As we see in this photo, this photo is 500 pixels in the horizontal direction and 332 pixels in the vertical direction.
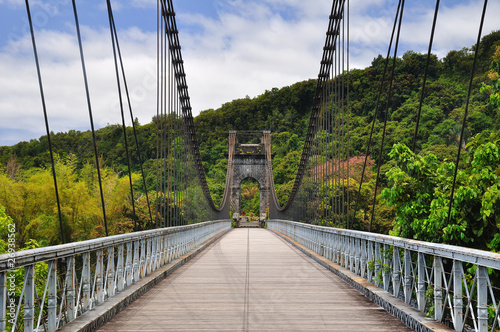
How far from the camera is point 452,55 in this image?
41.8m

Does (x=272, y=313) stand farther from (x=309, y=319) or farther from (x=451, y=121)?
(x=451, y=121)

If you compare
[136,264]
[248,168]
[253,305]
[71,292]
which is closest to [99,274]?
[71,292]

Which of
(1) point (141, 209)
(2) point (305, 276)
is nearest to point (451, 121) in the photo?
(1) point (141, 209)

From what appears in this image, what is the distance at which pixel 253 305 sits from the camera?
579cm

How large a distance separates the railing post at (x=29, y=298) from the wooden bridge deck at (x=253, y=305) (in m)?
1.26

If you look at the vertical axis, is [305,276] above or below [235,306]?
below

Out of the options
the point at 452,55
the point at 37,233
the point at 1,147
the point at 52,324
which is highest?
the point at 452,55

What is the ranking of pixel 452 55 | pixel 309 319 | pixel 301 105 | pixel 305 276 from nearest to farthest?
pixel 309 319
pixel 305 276
pixel 452 55
pixel 301 105

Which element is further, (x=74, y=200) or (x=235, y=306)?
(x=74, y=200)

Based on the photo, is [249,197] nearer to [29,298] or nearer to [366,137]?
[366,137]

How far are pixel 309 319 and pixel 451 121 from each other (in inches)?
1186

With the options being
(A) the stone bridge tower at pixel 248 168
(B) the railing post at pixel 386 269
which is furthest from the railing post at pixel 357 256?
(A) the stone bridge tower at pixel 248 168

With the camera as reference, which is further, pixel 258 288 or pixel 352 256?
pixel 352 256

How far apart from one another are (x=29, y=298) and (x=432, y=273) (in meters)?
3.34
